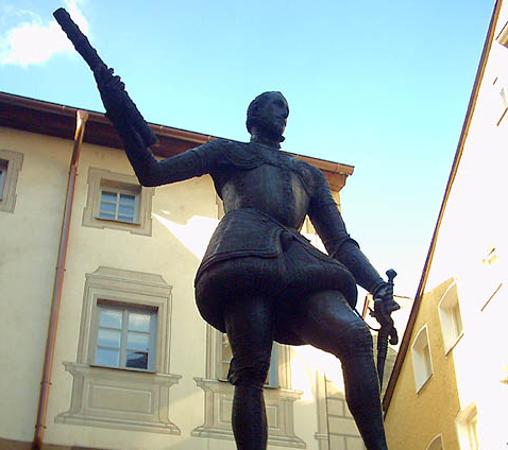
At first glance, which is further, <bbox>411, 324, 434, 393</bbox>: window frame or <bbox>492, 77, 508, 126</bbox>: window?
<bbox>411, 324, 434, 393</bbox>: window frame

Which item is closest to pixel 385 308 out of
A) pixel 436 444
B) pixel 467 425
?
pixel 467 425

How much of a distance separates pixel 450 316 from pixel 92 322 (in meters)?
7.55

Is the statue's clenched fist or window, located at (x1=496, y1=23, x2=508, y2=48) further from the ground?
window, located at (x1=496, y1=23, x2=508, y2=48)

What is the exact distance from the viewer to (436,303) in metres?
19.2

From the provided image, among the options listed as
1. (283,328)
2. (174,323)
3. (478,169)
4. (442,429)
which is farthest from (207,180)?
(283,328)

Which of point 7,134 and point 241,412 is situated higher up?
point 7,134

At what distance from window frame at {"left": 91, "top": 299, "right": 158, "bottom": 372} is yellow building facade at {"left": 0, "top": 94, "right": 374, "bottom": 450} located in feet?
0.06

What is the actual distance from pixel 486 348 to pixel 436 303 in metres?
2.70

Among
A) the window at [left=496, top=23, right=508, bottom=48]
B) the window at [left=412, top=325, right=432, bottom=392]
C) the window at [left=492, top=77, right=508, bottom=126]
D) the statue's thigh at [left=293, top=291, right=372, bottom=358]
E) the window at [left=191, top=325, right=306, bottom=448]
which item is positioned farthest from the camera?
the window at [left=412, top=325, right=432, bottom=392]

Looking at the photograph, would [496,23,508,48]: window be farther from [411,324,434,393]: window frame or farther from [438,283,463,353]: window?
[411,324,434,393]: window frame

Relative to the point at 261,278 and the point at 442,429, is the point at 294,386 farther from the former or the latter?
the point at 261,278

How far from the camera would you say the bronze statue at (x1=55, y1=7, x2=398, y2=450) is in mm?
3951

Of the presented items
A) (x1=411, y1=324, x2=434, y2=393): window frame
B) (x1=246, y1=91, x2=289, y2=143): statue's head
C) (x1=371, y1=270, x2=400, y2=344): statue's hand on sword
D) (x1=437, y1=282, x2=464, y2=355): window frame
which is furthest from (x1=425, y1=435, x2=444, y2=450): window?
(x1=371, y1=270, x2=400, y2=344): statue's hand on sword

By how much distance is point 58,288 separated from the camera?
15.0m
